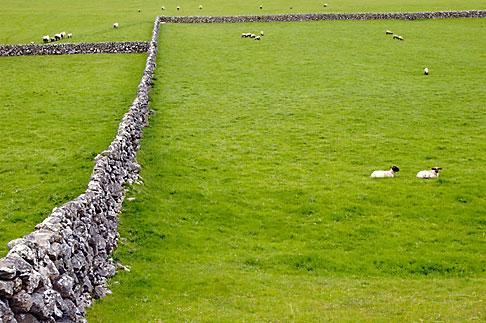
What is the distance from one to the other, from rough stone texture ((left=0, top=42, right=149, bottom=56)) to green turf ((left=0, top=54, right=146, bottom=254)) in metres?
1.53

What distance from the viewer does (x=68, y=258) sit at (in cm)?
1252

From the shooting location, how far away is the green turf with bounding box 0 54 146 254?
21234mm

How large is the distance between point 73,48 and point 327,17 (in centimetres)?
2619

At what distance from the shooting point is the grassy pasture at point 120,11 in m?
61.7

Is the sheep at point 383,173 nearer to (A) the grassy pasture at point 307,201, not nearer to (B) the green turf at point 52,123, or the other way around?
(A) the grassy pasture at point 307,201

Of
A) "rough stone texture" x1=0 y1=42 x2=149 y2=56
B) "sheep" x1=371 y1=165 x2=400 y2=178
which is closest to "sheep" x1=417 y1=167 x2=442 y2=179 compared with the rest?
"sheep" x1=371 y1=165 x2=400 y2=178

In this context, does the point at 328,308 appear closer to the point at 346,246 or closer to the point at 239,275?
the point at 239,275

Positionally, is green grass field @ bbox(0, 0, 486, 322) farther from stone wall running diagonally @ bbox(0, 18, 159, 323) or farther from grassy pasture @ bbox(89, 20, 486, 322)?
stone wall running diagonally @ bbox(0, 18, 159, 323)

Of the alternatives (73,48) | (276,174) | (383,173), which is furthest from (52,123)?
(73,48)

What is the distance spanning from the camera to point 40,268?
35.7ft

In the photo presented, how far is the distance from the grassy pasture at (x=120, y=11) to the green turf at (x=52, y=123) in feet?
34.7

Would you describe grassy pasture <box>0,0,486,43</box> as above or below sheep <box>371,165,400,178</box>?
below

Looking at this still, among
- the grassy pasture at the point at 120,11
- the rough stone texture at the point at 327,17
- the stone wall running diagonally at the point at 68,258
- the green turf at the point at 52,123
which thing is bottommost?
the grassy pasture at the point at 120,11

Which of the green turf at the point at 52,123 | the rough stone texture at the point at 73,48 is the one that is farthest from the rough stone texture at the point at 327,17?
the green turf at the point at 52,123
